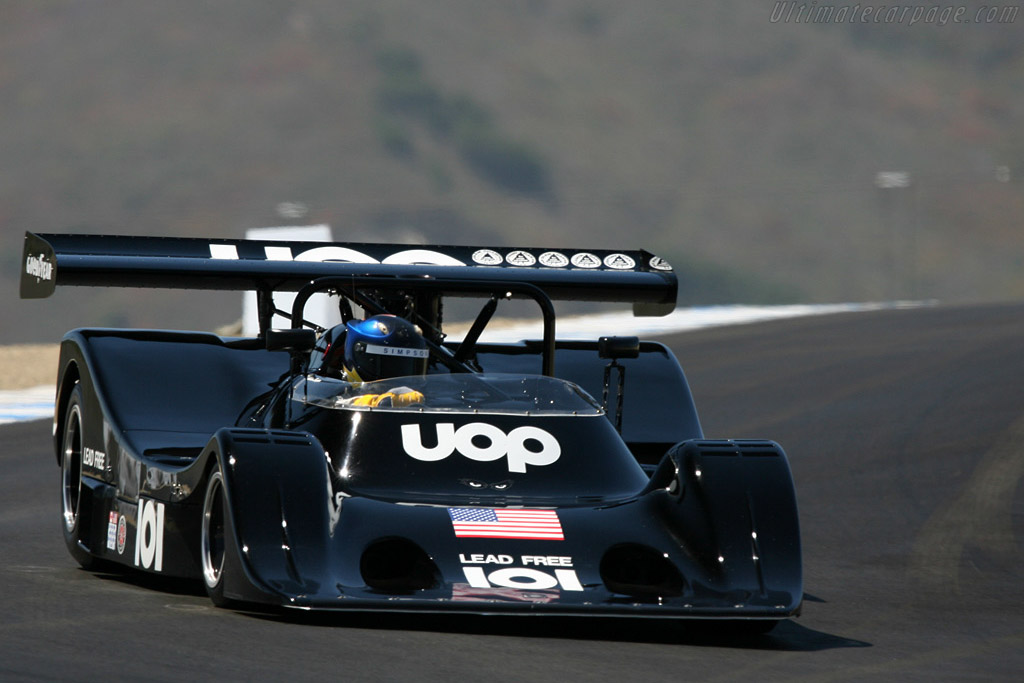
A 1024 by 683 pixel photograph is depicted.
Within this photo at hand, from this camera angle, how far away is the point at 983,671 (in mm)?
5746

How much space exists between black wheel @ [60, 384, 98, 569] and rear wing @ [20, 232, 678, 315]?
639 mm

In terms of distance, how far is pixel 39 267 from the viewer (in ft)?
28.9

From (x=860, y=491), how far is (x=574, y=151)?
4221cm

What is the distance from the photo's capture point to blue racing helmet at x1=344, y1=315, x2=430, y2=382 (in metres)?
7.61

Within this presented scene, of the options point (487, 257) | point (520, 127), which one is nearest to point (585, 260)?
point (487, 257)

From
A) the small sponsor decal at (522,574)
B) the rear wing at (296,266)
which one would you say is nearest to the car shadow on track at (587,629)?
the small sponsor decal at (522,574)

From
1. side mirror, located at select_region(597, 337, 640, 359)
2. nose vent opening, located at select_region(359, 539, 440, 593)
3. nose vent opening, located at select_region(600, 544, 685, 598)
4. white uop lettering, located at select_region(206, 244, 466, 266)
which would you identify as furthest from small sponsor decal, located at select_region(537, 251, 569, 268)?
nose vent opening, located at select_region(359, 539, 440, 593)

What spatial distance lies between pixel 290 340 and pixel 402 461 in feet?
3.09

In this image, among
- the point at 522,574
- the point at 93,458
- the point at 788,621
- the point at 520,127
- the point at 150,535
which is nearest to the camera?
the point at 522,574

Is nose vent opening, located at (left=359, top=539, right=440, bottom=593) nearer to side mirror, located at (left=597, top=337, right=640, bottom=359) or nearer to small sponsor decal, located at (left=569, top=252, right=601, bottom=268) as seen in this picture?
side mirror, located at (left=597, top=337, right=640, bottom=359)

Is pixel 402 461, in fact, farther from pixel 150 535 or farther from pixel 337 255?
pixel 337 255

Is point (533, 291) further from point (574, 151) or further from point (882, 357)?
point (574, 151)

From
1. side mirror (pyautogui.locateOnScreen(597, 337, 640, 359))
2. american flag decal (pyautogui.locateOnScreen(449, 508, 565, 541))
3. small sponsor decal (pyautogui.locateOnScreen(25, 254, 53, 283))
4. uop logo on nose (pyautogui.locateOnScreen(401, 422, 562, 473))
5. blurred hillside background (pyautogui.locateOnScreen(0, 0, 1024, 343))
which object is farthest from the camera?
blurred hillside background (pyautogui.locateOnScreen(0, 0, 1024, 343))

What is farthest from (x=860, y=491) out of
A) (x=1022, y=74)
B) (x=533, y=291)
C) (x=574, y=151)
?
(x=1022, y=74)
